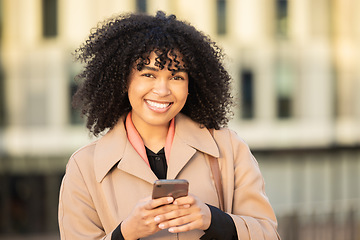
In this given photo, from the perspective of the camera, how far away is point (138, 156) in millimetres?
2256

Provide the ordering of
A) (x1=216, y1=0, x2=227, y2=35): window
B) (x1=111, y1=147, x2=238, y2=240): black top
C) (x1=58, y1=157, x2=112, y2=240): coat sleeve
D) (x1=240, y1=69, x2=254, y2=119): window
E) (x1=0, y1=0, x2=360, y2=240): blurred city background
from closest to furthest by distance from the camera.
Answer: (x1=111, y1=147, x2=238, y2=240): black top < (x1=58, y1=157, x2=112, y2=240): coat sleeve < (x1=0, y1=0, x2=360, y2=240): blurred city background < (x1=216, y1=0, x2=227, y2=35): window < (x1=240, y1=69, x2=254, y2=119): window

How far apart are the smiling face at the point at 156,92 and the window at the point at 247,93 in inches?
304

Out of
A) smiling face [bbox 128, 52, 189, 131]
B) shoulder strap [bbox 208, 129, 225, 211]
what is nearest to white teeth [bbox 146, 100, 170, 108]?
smiling face [bbox 128, 52, 189, 131]

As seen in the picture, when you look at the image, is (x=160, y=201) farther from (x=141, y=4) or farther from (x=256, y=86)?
(x=256, y=86)

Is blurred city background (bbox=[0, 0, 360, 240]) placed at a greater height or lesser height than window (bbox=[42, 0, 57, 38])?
lesser

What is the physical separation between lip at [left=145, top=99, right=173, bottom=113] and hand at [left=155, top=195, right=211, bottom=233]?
0.38m

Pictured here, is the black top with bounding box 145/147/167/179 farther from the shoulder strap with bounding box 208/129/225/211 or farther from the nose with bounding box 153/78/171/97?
the nose with bounding box 153/78/171/97

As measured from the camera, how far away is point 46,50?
9258 mm

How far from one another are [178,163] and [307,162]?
7525 millimetres

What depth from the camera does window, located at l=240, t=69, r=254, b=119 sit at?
9906mm

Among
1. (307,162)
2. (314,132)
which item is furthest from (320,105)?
(307,162)

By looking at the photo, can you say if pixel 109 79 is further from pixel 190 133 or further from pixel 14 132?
pixel 14 132

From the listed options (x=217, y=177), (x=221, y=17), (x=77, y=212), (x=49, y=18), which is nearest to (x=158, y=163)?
(x=217, y=177)

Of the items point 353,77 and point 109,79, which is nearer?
point 109,79
